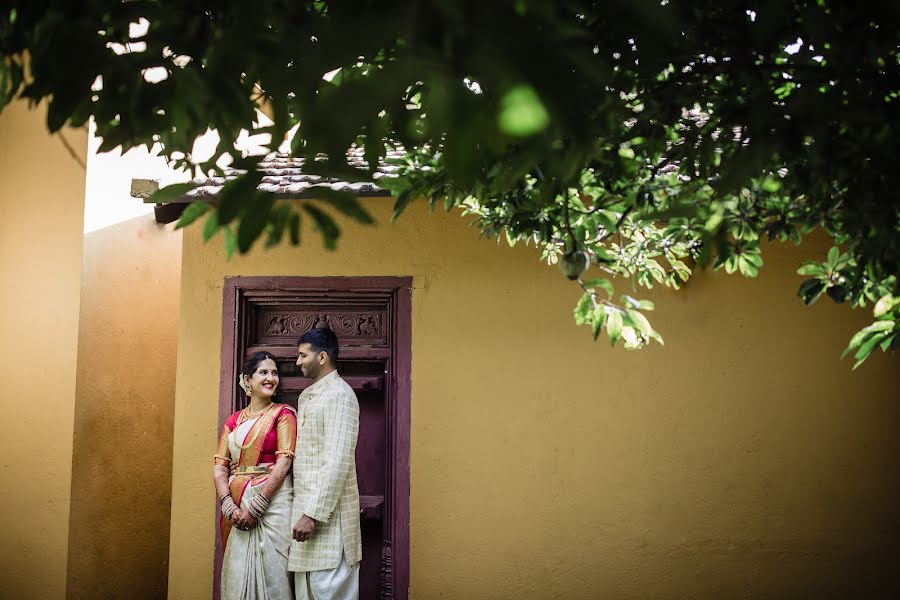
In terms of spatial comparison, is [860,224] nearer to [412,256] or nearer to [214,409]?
[412,256]

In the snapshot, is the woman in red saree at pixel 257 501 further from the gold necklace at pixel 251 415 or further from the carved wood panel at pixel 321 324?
the carved wood panel at pixel 321 324

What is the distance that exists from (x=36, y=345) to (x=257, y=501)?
2.29 metres

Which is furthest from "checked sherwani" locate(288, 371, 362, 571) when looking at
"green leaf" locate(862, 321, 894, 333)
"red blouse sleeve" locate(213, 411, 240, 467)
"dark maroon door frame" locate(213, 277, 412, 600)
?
"green leaf" locate(862, 321, 894, 333)

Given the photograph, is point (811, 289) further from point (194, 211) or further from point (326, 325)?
point (326, 325)

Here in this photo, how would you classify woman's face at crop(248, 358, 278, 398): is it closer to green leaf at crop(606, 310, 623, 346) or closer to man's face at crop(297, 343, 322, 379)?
man's face at crop(297, 343, 322, 379)

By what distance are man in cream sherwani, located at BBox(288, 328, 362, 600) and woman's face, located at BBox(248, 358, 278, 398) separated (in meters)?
0.27

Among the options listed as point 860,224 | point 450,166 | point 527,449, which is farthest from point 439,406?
point 450,166

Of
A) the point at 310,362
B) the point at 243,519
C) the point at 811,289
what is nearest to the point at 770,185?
the point at 811,289

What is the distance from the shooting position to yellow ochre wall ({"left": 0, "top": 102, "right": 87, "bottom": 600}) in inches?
209

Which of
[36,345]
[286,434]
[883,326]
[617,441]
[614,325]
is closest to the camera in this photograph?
[883,326]

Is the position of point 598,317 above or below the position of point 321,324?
below

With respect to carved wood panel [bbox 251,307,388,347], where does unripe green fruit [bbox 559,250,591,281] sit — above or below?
below

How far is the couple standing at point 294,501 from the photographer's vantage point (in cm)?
441

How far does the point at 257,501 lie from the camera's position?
14.6ft
